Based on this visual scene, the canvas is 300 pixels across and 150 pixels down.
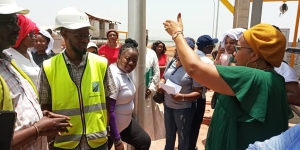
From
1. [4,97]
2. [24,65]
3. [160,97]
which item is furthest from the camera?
[160,97]

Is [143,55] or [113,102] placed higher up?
[143,55]

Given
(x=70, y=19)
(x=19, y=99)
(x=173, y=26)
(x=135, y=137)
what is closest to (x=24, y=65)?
(x=70, y=19)

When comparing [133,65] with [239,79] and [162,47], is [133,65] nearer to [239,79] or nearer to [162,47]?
[239,79]

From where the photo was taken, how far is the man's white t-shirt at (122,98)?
265 cm

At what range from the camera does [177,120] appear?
11.3ft

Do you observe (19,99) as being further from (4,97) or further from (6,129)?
(6,129)

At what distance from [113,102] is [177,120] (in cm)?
122

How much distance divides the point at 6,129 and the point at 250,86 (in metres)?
1.24

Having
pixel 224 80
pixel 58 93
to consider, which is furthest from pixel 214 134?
pixel 58 93

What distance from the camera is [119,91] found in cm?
264

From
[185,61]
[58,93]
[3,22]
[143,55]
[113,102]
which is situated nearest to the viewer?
[3,22]

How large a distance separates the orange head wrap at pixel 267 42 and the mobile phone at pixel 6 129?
4.45ft

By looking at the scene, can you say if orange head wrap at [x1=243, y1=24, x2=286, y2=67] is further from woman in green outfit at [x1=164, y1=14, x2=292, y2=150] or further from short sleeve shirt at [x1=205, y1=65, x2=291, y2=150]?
short sleeve shirt at [x1=205, y1=65, x2=291, y2=150]

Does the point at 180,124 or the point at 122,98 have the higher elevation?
the point at 122,98
